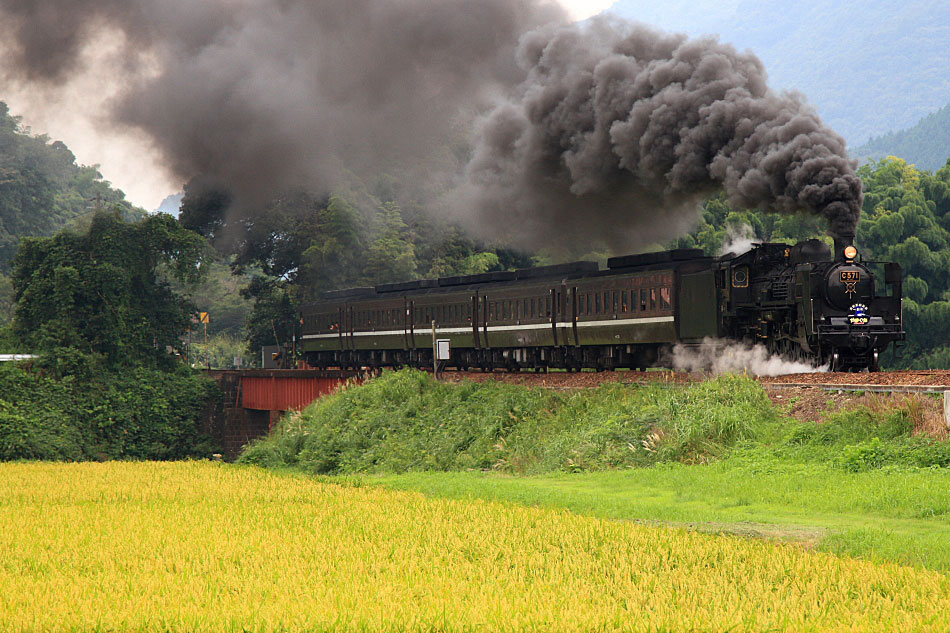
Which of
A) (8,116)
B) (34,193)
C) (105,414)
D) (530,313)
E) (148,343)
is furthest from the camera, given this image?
(8,116)

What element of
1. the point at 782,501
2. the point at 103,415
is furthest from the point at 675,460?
the point at 103,415

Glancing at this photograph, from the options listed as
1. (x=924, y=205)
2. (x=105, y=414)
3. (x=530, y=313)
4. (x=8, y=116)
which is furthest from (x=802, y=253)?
(x=8, y=116)

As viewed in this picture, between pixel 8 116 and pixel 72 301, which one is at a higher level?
pixel 8 116

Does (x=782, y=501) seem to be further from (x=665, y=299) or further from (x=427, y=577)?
(x=665, y=299)

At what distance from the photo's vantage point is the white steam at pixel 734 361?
83.7 feet

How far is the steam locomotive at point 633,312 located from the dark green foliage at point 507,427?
2.38 m

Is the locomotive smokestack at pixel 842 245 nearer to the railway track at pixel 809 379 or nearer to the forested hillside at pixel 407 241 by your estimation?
the railway track at pixel 809 379

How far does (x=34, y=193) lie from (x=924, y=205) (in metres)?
73.5

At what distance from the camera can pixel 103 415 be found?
160 feet

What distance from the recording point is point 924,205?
61688mm

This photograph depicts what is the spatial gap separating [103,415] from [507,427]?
26.0m

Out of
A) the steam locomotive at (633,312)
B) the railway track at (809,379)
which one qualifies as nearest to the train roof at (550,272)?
the steam locomotive at (633,312)

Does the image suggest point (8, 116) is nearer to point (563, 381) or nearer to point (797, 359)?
point (563, 381)

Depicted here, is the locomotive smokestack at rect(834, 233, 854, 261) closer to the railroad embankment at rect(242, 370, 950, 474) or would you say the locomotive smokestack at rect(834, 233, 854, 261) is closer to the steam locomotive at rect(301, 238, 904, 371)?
the steam locomotive at rect(301, 238, 904, 371)
